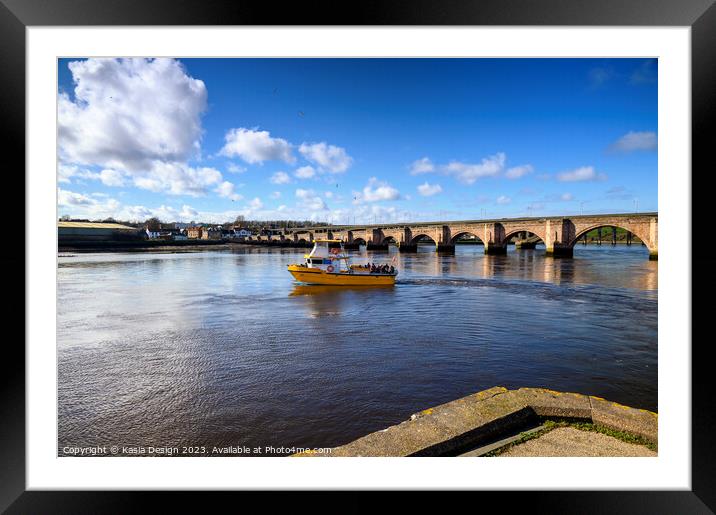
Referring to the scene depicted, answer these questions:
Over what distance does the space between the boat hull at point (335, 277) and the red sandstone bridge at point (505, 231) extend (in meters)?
24.6

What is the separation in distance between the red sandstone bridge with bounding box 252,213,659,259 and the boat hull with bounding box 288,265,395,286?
80.8 feet

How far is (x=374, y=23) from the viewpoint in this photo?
2.77 metres

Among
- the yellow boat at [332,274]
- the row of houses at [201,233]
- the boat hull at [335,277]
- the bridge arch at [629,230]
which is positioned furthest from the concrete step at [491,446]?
the row of houses at [201,233]

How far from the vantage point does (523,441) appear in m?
3.21

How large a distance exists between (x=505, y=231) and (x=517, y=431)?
42.3 metres

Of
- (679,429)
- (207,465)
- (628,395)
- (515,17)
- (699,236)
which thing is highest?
(515,17)

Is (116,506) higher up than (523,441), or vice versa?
(523,441)

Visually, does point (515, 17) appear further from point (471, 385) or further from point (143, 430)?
point (143, 430)

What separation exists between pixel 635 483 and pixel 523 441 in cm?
87

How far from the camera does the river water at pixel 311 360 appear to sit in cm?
449

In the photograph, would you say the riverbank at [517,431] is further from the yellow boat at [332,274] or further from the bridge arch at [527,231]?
the bridge arch at [527,231]

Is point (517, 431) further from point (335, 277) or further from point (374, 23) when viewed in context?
point (335, 277)

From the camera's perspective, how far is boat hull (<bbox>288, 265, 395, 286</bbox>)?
1931cm

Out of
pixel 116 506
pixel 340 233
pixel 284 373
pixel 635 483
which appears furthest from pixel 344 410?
pixel 340 233
